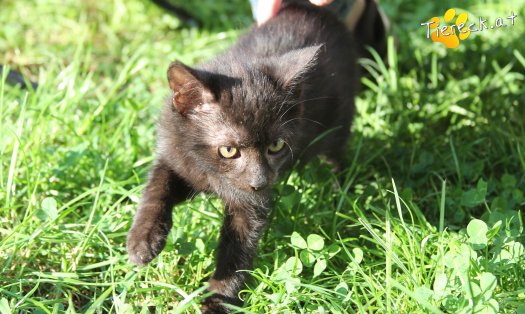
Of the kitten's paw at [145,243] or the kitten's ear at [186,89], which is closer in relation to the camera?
the kitten's ear at [186,89]

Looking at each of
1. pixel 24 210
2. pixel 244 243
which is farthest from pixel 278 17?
pixel 24 210

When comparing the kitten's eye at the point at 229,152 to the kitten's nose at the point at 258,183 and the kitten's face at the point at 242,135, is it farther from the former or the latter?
the kitten's nose at the point at 258,183

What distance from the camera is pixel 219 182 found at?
2.38m

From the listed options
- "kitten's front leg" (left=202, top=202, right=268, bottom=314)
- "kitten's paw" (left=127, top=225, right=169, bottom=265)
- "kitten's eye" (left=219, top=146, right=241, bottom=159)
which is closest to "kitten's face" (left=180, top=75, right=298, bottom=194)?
"kitten's eye" (left=219, top=146, right=241, bottom=159)

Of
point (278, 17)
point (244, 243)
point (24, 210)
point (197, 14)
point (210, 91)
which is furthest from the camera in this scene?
point (197, 14)

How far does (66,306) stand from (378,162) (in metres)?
1.64

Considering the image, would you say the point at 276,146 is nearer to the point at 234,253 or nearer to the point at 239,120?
the point at 239,120

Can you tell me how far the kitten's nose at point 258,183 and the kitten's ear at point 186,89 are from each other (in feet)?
1.10

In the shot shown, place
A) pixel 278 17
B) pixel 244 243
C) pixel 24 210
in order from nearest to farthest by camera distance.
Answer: pixel 244 243
pixel 24 210
pixel 278 17

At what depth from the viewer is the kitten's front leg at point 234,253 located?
2293mm

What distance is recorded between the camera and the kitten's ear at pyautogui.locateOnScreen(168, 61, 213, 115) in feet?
6.79

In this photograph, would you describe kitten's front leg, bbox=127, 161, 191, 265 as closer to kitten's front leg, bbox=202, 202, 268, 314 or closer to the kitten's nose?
kitten's front leg, bbox=202, 202, 268, 314

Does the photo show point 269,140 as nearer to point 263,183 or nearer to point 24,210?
point 263,183

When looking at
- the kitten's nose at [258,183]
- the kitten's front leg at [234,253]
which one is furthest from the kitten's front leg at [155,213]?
the kitten's nose at [258,183]
